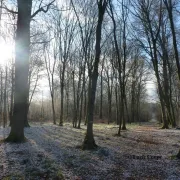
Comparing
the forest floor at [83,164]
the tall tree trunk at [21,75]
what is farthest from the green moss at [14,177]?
the tall tree trunk at [21,75]

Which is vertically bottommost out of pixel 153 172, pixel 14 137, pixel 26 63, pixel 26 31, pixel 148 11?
pixel 153 172

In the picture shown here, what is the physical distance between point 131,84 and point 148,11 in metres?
22.3

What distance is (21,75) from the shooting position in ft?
37.3

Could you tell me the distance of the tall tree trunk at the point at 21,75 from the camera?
11.2 m

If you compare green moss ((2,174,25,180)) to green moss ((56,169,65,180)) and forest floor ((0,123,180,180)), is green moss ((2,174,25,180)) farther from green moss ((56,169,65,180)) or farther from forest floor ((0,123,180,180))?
green moss ((56,169,65,180))

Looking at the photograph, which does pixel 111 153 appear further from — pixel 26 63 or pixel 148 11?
pixel 148 11

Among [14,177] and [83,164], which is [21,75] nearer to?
[83,164]

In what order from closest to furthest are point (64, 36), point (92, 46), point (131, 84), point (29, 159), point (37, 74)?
point (29, 159), point (92, 46), point (64, 36), point (37, 74), point (131, 84)

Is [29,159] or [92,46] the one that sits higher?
[92,46]

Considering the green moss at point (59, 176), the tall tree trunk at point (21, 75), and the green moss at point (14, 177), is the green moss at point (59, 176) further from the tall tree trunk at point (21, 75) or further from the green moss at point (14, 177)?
the tall tree trunk at point (21, 75)

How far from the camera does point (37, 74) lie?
110ft

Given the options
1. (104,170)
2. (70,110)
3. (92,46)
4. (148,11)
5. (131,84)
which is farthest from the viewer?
(70,110)

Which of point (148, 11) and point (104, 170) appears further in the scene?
point (148, 11)

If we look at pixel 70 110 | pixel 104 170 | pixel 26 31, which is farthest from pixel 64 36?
pixel 70 110
